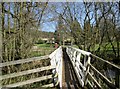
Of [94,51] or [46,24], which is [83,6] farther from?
[46,24]

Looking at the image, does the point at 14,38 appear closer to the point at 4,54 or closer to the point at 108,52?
the point at 4,54

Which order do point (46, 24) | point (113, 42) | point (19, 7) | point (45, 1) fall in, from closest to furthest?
point (19, 7), point (45, 1), point (46, 24), point (113, 42)

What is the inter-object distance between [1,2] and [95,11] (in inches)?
343

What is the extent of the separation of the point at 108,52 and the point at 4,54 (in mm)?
10539

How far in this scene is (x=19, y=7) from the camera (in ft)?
20.7

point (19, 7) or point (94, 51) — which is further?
point (94, 51)

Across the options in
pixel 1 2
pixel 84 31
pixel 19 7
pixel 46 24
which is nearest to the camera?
pixel 1 2

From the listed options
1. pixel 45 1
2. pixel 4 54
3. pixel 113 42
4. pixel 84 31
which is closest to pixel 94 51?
pixel 84 31

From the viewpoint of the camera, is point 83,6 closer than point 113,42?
Yes

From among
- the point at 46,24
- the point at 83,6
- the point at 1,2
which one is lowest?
the point at 46,24

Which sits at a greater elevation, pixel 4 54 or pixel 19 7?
pixel 19 7

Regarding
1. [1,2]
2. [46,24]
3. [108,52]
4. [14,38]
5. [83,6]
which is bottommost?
[108,52]

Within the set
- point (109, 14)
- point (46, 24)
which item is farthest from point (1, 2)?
point (109, 14)

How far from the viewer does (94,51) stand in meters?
13.5
